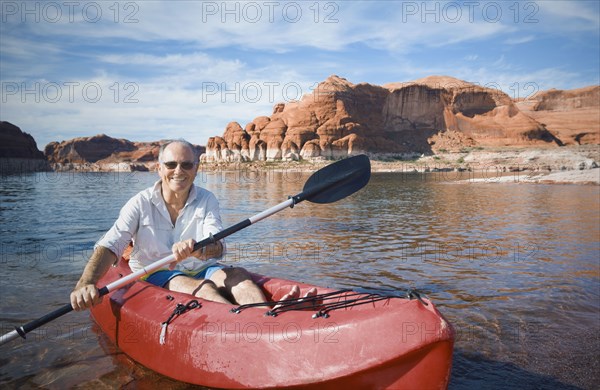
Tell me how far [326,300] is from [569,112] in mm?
86429

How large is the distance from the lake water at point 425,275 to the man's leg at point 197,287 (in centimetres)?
63

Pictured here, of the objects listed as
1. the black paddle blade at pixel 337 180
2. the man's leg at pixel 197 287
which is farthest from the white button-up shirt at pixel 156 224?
the black paddle blade at pixel 337 180

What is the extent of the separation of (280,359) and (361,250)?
503 cm

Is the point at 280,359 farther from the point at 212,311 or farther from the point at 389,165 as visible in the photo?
the point at 389,165

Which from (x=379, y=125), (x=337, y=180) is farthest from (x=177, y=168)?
(x=379, y=125)

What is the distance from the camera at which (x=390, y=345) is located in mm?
2107

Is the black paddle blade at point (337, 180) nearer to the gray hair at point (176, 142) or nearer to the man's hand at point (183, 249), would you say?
the gray hair at point (176, 142)

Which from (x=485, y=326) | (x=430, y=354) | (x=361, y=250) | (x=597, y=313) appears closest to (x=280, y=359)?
(x=430, y=354)

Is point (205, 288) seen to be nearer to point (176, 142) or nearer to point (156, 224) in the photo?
point (156, 224)

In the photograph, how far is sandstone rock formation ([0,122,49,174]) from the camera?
88.1 meters

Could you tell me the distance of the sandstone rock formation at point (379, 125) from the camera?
2618 inches

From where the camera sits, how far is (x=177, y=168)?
10.3ft

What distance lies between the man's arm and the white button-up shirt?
91mm

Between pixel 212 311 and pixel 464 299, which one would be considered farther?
pixel 464 299
